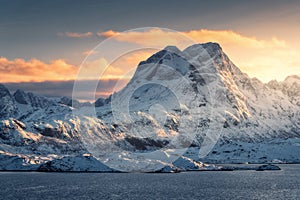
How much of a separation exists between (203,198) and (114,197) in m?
39.8

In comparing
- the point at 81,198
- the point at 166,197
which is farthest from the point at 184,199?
the point at 81,198

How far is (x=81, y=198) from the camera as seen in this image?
194 m

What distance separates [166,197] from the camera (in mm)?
199500

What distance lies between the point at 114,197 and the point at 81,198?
47.8ft

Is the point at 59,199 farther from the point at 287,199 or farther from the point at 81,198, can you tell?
the point at 287,199

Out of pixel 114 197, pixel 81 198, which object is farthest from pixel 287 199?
pixel 81 198

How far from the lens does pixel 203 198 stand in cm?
19775

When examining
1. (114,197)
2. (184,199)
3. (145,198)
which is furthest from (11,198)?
(184,199)

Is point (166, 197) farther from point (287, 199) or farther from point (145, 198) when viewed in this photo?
point (287, 199)

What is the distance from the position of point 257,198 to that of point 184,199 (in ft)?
110

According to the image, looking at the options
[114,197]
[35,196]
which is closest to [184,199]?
[114,197]

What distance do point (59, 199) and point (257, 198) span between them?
87.6 metres

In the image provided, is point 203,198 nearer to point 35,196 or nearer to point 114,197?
point 114,197

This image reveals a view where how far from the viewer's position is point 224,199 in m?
195
